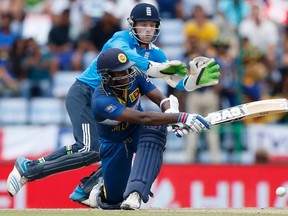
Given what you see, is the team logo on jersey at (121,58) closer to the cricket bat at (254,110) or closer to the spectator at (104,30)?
the cricket bat at (254,110)

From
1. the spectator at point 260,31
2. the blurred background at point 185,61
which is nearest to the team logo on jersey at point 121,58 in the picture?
the blurred background at point 185,61

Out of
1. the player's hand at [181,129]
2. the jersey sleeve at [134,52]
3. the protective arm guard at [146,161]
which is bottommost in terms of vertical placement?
the protective arm guard at [146,161]

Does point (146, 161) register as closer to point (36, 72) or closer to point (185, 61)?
point (185, 61)

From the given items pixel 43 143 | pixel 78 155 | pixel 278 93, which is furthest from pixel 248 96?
pixel 78 155

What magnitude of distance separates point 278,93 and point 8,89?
4528 millimetres

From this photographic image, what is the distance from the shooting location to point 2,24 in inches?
711

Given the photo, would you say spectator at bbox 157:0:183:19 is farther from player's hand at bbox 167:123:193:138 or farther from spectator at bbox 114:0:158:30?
player's hand at bbox 167:123:193:138

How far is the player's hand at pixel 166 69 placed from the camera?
9.60m

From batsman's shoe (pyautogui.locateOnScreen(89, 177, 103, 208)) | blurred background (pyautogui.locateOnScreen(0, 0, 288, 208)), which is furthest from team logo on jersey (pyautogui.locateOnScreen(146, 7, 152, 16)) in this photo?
blurred background (pyautogui.locateOnScreen(0, 0, 288, 208))

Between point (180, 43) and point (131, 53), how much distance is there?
305 inches

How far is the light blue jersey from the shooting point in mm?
9805

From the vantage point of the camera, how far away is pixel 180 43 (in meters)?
17.6

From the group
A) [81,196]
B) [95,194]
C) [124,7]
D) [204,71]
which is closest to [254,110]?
[204,71]

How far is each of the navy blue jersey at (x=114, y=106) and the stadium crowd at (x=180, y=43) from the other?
20.6 ft
